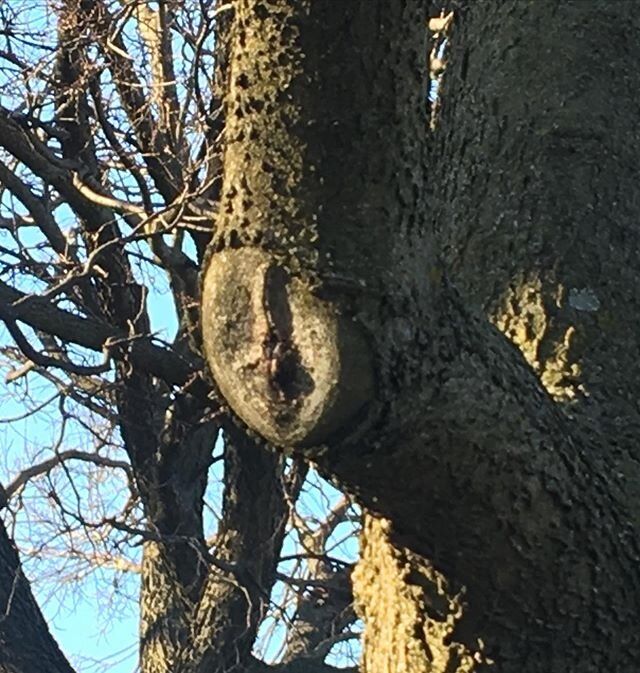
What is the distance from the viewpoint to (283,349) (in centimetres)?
172

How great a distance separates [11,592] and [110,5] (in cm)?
252

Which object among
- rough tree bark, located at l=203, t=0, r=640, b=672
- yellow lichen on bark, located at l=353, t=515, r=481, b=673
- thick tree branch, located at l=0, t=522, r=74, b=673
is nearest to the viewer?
rough tree bark, located at l=203, t=0, r=640, b=672

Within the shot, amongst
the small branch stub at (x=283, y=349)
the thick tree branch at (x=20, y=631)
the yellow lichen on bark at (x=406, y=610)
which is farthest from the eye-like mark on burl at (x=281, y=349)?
the thick tree branch at (x=20, y=631)

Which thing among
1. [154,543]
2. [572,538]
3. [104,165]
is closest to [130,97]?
[104,165]

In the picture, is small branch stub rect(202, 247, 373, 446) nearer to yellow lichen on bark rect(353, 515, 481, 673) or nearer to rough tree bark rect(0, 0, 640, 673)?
rough tree bark rect(0, 0, 640, 673)

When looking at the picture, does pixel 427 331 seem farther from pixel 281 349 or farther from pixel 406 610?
pixel 406 610

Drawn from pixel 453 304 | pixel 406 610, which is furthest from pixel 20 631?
pixel 453 304

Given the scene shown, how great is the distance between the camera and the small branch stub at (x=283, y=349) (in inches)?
66.7

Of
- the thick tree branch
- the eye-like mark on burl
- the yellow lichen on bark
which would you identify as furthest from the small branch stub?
the thick tree branch

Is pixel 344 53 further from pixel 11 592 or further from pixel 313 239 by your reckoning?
pixel 11 592

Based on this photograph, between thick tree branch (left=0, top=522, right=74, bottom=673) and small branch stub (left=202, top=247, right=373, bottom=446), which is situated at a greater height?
thick tree branch (left=0, top=522, right=74, bottom=673)

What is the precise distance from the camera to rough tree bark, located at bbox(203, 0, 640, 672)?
5.40 feet

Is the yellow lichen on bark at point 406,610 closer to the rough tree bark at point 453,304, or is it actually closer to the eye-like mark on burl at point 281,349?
the rough tree bark at point 453,304

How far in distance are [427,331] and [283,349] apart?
20 centimetres
